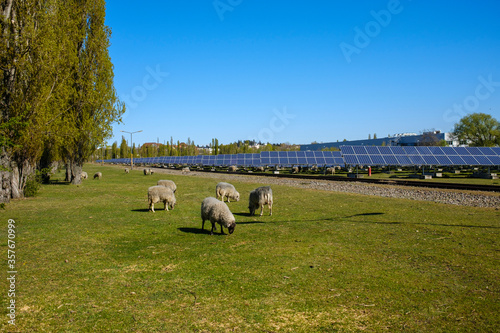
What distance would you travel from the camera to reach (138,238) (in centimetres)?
1007

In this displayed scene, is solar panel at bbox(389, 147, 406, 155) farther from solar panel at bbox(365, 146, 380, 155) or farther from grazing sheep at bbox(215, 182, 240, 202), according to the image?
grazing sheep at bbox(215, 182, 240, 202)

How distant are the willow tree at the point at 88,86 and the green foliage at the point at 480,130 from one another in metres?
85.8

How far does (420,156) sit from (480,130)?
51.1 meters

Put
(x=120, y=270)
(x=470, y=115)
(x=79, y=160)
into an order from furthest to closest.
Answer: (x=470, y=115)
(x=79, y=160)
(x=120, y=270)

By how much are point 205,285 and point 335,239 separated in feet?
16.7

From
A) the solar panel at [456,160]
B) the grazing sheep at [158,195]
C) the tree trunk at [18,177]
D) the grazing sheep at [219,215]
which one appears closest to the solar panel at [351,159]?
the solar panel at [456,160]

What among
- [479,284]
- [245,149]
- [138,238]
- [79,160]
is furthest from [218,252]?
[245,149]

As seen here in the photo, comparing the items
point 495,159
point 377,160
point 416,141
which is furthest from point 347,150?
point 416,141

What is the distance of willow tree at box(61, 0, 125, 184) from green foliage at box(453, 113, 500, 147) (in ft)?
281

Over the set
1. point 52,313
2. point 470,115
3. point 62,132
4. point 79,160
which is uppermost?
point 470,115


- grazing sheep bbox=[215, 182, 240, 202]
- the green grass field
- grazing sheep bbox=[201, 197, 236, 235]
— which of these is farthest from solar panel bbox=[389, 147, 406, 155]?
grazing sheep bbox=[201, 197, 236, 235]

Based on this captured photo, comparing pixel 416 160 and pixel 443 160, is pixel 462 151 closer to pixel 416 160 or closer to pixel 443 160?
pixel 443 160

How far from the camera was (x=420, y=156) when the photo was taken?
146 feet

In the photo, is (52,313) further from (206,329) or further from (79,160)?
(79,160)
